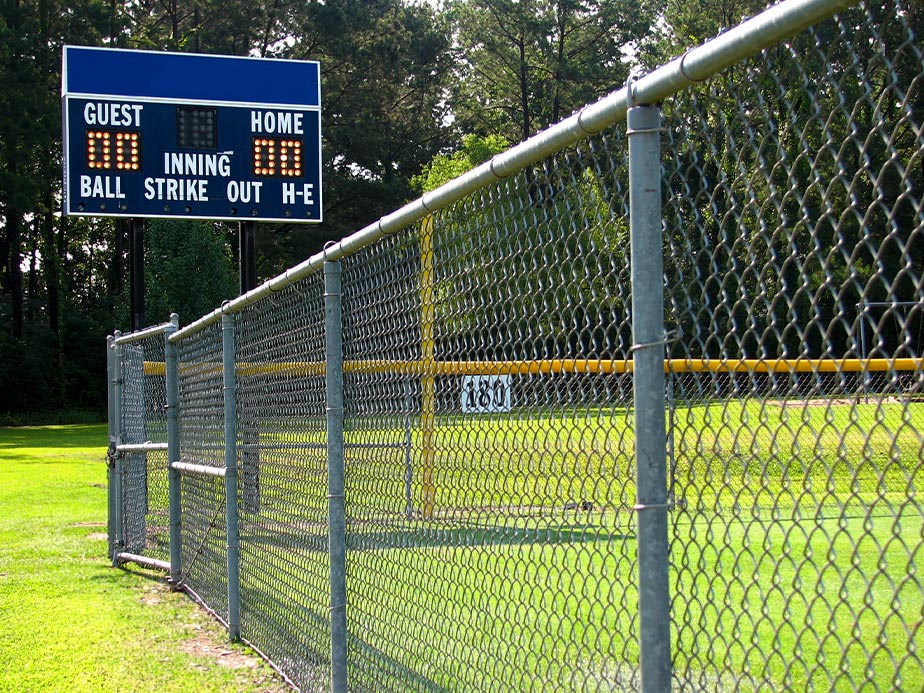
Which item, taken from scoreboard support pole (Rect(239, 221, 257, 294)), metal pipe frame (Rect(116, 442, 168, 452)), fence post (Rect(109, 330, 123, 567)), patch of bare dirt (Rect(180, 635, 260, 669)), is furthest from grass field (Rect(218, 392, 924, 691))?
scoreboard support pole (Rect(239, 221, 257, 294))

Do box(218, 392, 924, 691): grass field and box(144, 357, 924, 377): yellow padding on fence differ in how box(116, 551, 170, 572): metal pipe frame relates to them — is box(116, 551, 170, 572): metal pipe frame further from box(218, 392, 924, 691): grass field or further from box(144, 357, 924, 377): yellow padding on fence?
box(144, 357, 924, 377): yellow padding on fence

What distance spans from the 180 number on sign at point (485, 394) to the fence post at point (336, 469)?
1.29 metres

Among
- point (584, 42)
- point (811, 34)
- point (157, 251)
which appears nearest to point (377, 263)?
point (811, 34)

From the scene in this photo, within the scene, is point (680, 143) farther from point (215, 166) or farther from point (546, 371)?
point (215, 166)

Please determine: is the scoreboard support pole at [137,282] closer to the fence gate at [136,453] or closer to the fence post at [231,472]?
the fence gate at [136,453]

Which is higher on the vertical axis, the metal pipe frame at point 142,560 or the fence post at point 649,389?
the fence post at point 649,389

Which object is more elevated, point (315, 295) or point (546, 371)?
point (315, 295)

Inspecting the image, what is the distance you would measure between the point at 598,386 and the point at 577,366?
0.11m

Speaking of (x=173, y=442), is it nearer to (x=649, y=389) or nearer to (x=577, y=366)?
(x=577, y=366)

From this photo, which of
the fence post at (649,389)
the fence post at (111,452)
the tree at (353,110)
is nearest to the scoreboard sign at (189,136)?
the fence post at (111,452)

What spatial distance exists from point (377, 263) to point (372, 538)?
3.85 ft

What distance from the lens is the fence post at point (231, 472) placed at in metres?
6.67

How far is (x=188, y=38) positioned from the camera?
42281mm

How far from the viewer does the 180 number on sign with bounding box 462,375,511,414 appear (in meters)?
3.32
